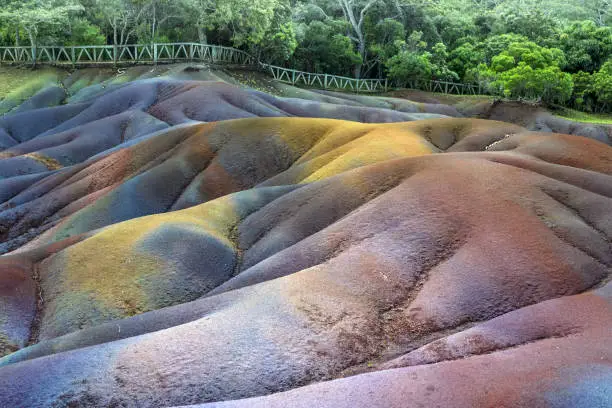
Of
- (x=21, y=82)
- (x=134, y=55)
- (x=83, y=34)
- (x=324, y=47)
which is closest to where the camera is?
(x=21, y=82)

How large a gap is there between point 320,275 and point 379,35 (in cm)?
6849

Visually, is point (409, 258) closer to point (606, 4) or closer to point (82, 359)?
point (82, 359)

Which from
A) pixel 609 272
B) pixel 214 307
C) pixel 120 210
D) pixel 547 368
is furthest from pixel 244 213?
pixel 547 368

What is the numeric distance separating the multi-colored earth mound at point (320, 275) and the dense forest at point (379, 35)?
31.6m

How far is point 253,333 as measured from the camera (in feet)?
53.4

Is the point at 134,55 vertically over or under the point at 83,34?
under

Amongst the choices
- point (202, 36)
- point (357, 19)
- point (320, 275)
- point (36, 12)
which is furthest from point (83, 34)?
point (320, 275)

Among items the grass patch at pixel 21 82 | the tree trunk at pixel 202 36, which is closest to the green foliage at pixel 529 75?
the tree trunk at pixel 202 36

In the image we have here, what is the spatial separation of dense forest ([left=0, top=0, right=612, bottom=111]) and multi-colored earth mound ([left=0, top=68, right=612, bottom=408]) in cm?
3159

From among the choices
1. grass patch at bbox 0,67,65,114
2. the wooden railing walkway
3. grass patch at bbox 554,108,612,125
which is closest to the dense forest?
the wooden railing walkway

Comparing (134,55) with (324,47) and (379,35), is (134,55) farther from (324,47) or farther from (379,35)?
(379,35)

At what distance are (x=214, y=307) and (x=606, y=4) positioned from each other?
89.2 metres

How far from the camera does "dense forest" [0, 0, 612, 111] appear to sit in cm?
6500

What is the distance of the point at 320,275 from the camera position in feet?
62.1
